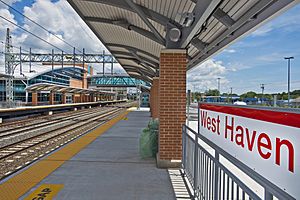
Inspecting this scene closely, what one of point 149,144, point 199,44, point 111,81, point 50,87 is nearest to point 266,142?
point 149,144

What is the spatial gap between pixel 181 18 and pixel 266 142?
138 inches

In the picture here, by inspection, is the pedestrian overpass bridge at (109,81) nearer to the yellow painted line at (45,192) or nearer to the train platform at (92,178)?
the train platform at (92,178)

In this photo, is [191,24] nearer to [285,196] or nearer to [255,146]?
[255,146]

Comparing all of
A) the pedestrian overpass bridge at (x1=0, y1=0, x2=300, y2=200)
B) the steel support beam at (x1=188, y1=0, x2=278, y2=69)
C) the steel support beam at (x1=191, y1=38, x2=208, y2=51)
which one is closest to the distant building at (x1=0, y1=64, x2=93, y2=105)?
the pedestrian overpass bridge at (x1=0, y1=0, x2=300, y2=200)

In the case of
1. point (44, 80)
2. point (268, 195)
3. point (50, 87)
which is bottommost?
point (268, 195)

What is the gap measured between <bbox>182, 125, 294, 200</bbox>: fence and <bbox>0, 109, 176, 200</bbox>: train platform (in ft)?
2.52

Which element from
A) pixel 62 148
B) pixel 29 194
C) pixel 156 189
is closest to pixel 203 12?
pixel 156 189

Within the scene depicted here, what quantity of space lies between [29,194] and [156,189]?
2386mm

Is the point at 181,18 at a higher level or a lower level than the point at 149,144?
higher

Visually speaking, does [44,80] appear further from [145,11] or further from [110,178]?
[110,178]

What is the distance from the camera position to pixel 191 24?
5168 millimetres

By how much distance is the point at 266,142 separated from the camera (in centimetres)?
205

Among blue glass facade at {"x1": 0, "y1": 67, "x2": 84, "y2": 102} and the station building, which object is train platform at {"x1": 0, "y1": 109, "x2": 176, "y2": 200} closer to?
the station building

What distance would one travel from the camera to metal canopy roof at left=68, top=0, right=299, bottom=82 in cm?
426
